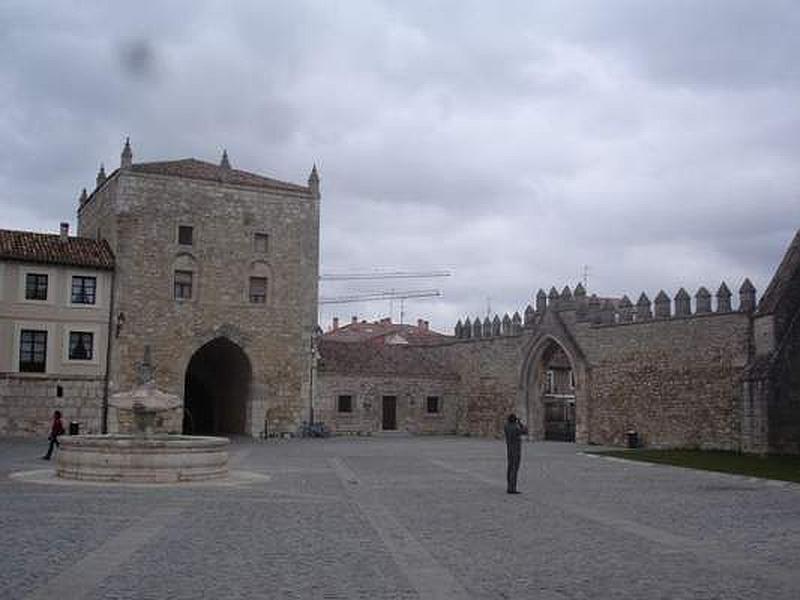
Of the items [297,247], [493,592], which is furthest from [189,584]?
[297,247]

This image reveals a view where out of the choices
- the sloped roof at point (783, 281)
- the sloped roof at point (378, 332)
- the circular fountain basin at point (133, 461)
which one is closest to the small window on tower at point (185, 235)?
the circular fountain basin at point (133, 461)

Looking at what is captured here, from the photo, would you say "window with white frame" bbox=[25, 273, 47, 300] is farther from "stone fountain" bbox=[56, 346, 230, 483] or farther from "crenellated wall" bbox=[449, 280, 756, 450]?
"crenellated wall" bbox=[449, 280, 756, 450]

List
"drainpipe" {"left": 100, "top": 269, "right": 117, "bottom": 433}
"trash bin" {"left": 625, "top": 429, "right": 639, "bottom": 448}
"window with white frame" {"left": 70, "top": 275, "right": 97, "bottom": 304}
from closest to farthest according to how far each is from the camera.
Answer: "trash bin" {"left": 625, "top": 429, "right": 639, "bottom": 448}, "drainpipe" {"left": 100, "top": 269, "right": 117, "bottom": 433}, "window with white frame" {"left": 70, "top": 275, "right": 97, "bottom": 304}

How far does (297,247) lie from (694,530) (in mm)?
28499

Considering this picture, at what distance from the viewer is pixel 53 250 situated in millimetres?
33500

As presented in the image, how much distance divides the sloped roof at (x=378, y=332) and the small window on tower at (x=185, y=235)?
3130 cm

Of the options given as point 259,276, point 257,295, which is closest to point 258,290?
point 257,295

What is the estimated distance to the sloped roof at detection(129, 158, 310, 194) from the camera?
118 feet

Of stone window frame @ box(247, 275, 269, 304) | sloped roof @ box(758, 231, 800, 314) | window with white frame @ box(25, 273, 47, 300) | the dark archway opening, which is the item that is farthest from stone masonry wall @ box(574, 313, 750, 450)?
window with white frame @ box(25, 273, 47, 300)

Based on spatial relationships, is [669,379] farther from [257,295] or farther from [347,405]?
[257,295]

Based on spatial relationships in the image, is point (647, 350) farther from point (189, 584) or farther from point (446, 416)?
point (189, 584)

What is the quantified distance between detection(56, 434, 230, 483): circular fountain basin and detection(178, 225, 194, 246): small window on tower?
1951cm

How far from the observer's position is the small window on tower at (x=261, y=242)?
3744 cm

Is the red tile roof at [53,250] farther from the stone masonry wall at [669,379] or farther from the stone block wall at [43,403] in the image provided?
the stone masonry wall at [669,379]
